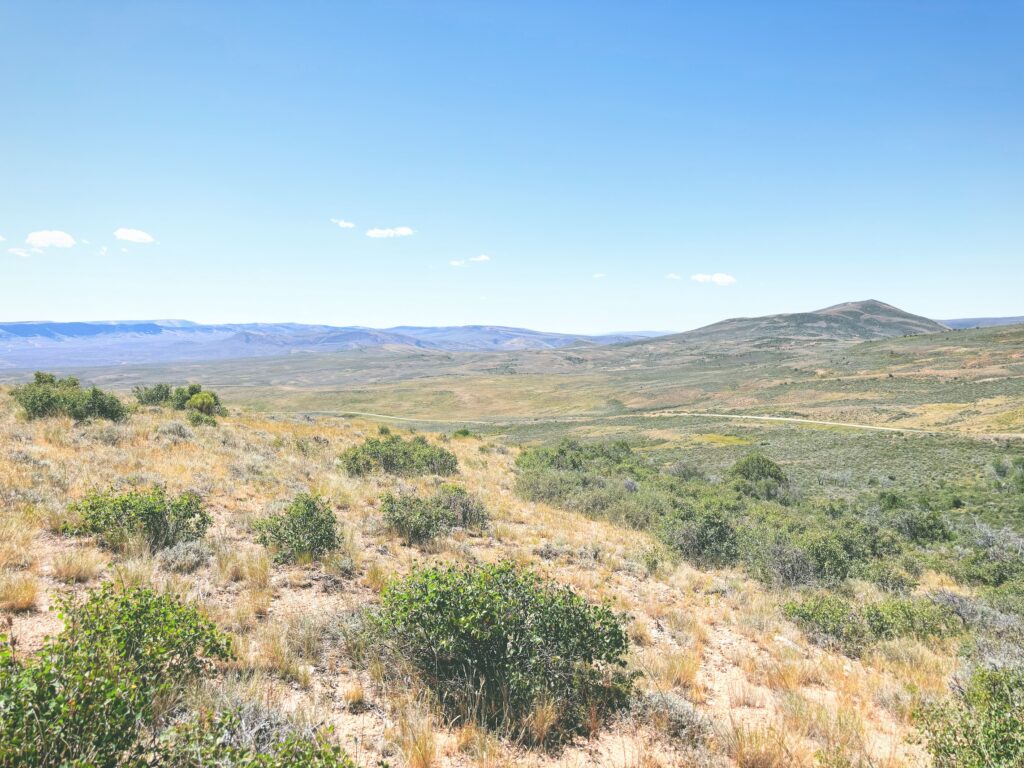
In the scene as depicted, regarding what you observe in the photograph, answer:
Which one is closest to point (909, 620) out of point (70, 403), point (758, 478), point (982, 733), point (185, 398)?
point (982, 733)

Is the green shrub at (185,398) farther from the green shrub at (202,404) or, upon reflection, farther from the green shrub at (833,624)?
the green shrub at (833,624)

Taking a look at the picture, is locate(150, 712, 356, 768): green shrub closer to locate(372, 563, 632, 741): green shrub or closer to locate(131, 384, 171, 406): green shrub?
locate(372, 563, 632, 741): green shrub

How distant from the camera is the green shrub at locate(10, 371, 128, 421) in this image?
16.0 metres

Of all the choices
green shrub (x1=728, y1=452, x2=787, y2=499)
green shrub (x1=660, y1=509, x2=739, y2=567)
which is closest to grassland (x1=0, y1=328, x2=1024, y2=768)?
green shrub (x1=660, y1=509, x2=739, y2=567)

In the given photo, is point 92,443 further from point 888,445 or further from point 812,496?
point 888,445

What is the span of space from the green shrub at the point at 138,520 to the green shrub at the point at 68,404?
1051 cm

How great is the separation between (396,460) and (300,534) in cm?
897

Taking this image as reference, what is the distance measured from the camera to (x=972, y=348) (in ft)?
365

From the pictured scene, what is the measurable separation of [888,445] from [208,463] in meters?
51.0

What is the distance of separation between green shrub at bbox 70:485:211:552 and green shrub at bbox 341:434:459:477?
7.81 meters

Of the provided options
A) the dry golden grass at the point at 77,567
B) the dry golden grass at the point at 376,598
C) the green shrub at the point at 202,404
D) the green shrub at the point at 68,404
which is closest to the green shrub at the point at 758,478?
the dry golden grass at the point at 376,598

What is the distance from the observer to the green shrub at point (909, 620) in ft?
27.2

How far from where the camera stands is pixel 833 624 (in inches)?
317

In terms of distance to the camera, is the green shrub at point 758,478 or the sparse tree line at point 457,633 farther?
the green shrub at point 758,478
